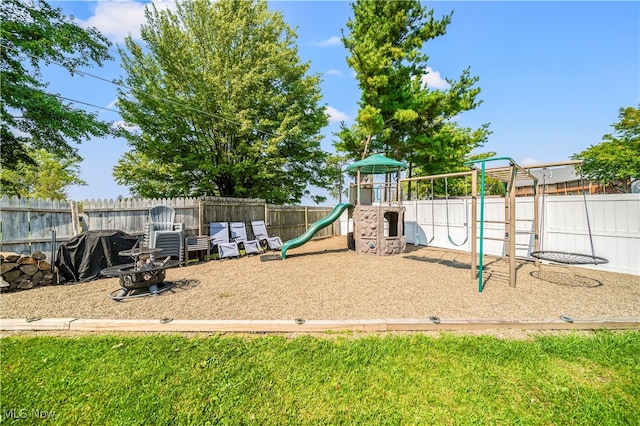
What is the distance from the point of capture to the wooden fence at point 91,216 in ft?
15.5

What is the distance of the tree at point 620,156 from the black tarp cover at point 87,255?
17336mm

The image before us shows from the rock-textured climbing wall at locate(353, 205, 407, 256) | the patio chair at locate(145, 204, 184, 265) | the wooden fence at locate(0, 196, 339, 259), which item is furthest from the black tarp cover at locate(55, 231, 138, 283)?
the rock-textured climbing wall at locate(353, 205, 407, 256)

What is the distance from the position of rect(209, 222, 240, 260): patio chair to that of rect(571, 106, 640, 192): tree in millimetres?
15128

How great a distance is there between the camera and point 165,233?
19.2 feet

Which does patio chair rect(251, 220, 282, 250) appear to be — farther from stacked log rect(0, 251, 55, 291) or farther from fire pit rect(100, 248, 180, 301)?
stacked log rect(0, 251, 55, 291)

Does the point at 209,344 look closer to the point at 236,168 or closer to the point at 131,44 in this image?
the point at 236,168

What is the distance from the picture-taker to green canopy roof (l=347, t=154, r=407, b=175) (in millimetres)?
7802

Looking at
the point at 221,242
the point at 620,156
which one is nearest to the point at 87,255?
the point at 221,242

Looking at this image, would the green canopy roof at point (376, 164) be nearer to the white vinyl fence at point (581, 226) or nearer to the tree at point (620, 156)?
the white vinyl fence at point (581, 226)

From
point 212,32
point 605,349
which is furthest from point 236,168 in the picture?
point 605,349

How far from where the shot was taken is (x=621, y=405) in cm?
179

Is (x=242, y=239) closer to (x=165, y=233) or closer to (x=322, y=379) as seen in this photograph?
(x=165, y=233)

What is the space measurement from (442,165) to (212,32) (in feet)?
42.1

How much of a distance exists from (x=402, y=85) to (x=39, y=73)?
42.6 feet
